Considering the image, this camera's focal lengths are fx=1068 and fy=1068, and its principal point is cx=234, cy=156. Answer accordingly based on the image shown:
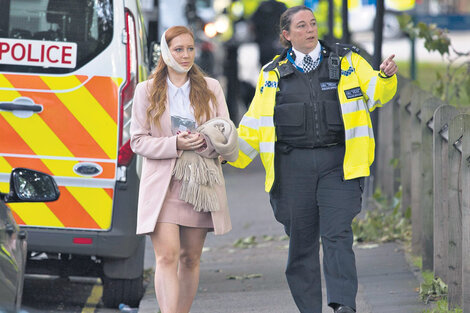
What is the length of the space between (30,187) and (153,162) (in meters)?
1.12

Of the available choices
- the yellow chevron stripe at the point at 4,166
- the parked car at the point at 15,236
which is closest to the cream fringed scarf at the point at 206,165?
the parked car at the point at 15,236

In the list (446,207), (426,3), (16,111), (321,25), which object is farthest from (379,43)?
(426,3)

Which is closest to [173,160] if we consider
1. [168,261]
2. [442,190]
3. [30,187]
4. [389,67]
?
[168,261]

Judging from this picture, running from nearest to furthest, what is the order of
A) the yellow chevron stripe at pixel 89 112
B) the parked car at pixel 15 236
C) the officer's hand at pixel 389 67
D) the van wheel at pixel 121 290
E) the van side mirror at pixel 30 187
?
the parked car at pixel 15 236 → the van side mirror at pixel 30 187 → the officer's hand at pixel 389 67 → the yellow chevron stripe at pixel 89 112 → the van wheel at pixel 121 290

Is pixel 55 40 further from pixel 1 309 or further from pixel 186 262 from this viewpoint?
pixel 1 309

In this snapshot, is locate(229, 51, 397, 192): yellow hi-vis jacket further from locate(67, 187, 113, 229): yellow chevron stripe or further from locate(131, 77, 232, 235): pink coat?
locate(67, 187, 113, 229): yellow chevron stripe

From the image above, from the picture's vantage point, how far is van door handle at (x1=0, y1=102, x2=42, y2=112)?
21.8 feet

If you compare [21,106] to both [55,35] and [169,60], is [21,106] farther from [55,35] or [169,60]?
[169,60]

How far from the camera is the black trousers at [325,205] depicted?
562 centimetres

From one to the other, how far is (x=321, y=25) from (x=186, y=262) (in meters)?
14.1

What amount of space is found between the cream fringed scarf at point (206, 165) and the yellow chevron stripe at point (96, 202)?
111 cm

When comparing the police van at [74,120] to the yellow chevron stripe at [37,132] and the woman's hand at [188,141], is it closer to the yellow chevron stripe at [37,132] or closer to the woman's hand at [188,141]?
the yellow chevron stripe at [37,132]

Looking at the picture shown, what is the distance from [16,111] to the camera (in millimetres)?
6656

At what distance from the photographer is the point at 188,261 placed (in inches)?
231
